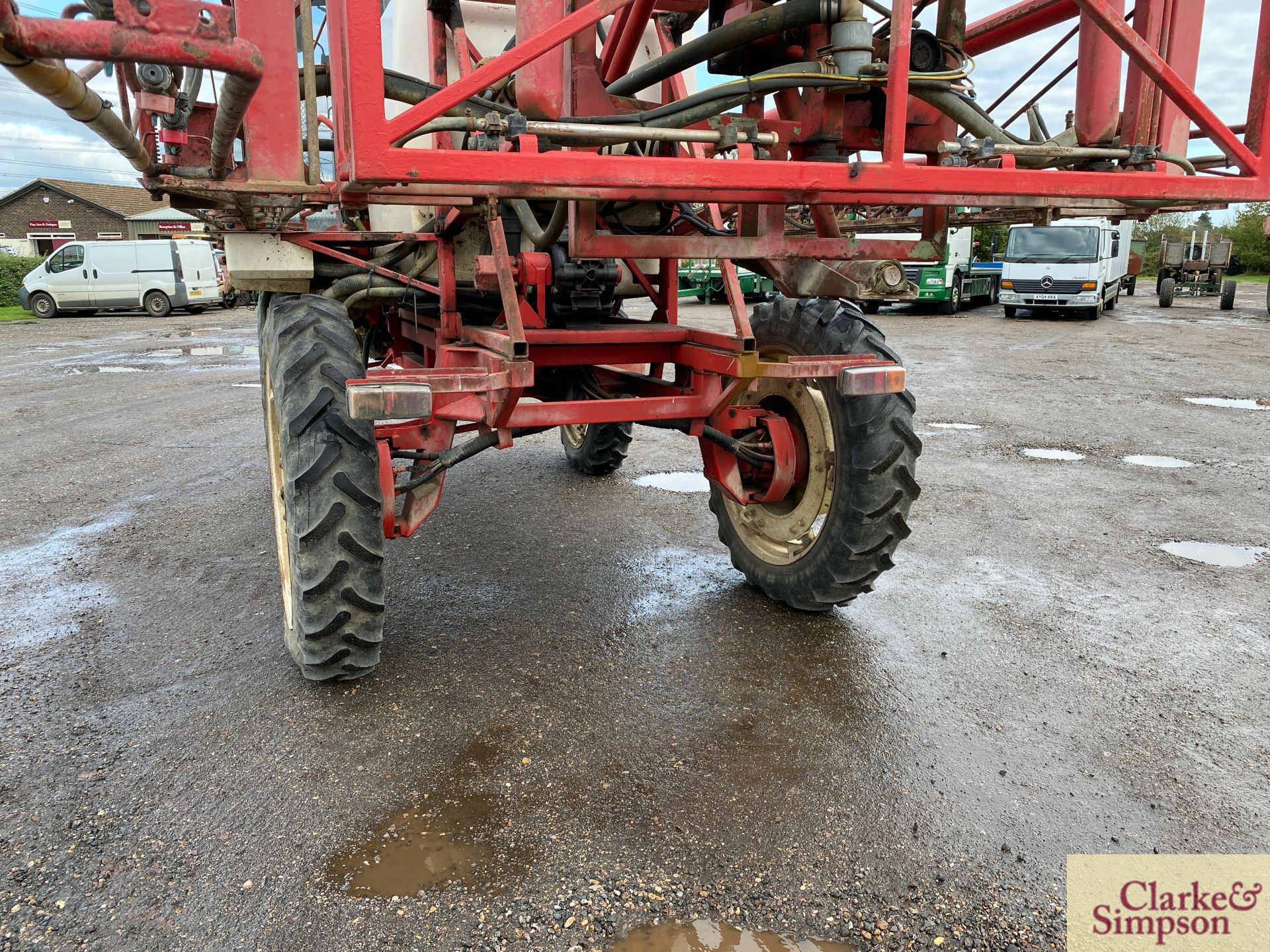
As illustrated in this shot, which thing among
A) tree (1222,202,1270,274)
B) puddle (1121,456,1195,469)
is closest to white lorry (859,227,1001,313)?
puddle (1121,456,1195,469)

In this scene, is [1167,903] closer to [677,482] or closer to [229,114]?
[229,114]

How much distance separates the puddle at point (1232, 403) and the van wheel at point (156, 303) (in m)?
24.6

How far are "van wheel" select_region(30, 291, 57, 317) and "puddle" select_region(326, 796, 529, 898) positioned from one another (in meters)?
27.0

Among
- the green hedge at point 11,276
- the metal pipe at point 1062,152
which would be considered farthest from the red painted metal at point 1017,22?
the green hedge at point 11,276

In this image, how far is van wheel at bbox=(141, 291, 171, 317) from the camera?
24.4 meters

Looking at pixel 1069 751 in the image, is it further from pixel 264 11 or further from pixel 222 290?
pixel 222 290

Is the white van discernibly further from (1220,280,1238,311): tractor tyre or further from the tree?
the tree

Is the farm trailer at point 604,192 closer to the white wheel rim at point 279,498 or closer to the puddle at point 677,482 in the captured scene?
the white wheel rim at point 279,498

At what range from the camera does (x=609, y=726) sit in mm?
3168

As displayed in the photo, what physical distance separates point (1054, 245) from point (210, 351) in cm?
1869

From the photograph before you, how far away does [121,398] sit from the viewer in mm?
10172

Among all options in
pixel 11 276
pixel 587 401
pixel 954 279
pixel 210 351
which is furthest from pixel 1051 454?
pixel 11 276

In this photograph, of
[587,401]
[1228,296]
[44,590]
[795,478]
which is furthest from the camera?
[1228,296]

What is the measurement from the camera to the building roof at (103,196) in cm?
5122
